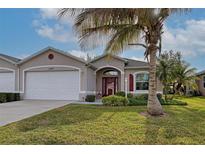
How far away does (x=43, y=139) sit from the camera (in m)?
7.55

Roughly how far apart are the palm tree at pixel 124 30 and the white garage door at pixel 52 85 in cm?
811

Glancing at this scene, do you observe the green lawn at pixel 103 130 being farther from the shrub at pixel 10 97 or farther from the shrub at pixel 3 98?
the shrub at pixel 10 97

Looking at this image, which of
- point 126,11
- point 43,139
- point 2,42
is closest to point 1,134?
point 43,139

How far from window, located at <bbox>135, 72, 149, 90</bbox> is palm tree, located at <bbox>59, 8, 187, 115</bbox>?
8.77 meters

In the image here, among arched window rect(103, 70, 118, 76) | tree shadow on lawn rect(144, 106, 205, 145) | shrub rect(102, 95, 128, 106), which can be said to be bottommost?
tree shadow on lawn rect(144, 106, 205, 145)

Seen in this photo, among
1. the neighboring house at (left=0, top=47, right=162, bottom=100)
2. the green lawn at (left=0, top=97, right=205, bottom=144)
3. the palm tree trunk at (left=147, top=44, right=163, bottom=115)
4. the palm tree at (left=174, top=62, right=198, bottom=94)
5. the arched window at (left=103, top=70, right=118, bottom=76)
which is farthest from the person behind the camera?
the palm tree at (left=174, top=62, right=198, bottom=94)

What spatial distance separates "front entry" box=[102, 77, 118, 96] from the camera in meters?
24.3

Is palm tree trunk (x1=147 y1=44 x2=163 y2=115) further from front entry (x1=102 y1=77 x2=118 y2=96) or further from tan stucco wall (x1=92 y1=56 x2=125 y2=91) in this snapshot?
front entry (x1=102 y1=77 x2=118 y2=96)

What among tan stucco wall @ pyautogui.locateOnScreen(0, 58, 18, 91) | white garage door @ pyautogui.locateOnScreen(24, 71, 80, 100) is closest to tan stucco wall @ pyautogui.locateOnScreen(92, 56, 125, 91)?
white garage door @ pyautogui.locateOnScreen(24, 71, 80, 100)

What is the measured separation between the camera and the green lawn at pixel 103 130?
24.8 feet

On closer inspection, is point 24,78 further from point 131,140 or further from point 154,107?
point 131,140

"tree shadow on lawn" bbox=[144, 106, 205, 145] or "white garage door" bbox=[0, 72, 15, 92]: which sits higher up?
"white garage door" bbox=[0, 72, 15, 92]

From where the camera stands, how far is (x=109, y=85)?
24562mm

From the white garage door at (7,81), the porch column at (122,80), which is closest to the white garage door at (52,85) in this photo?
the white garage door at (7,81)
